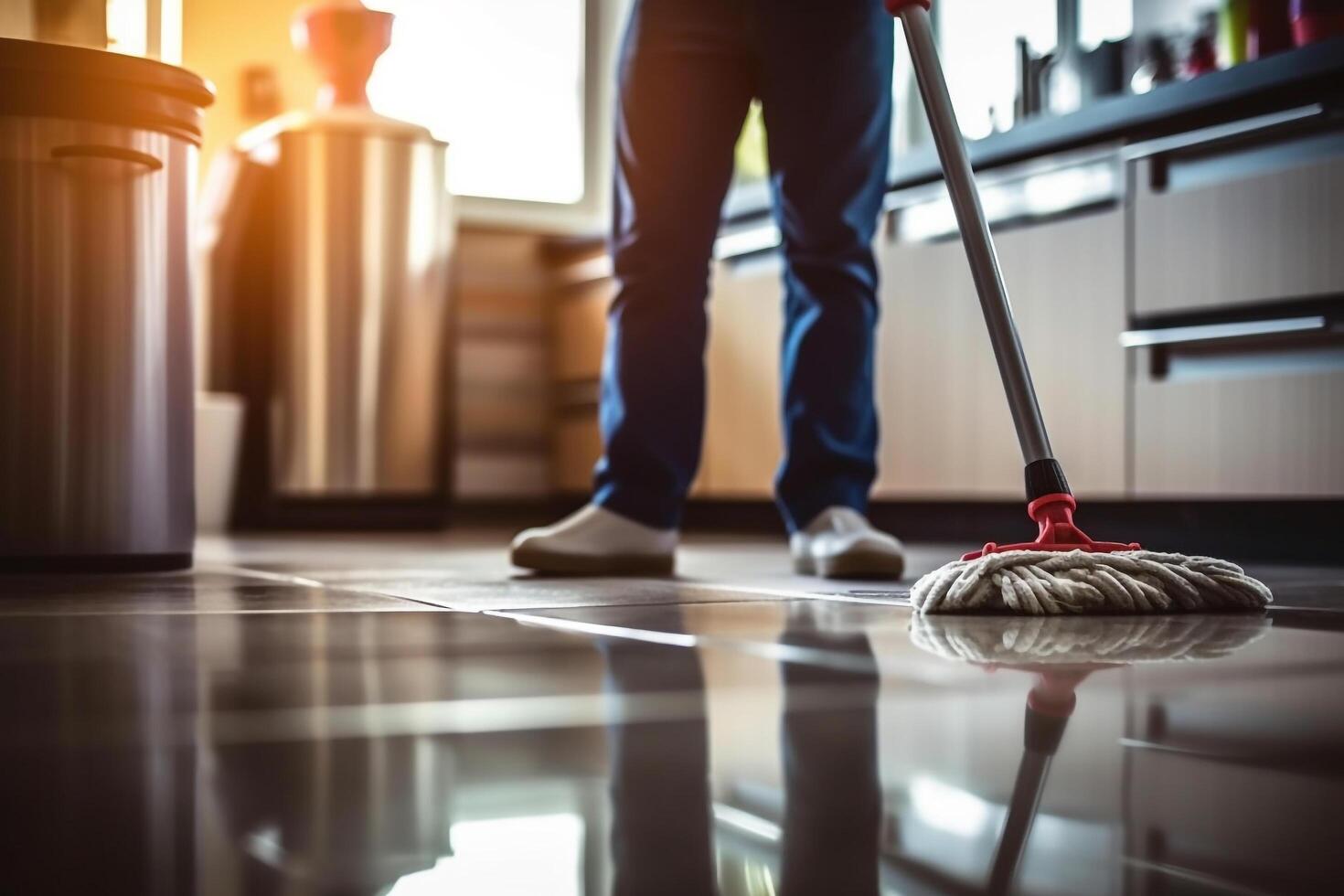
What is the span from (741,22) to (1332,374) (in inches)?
38.8

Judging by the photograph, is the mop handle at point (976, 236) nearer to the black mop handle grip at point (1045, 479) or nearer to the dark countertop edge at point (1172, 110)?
the black mop handle grip at point (1045, 479)

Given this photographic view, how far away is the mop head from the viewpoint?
1.08 m

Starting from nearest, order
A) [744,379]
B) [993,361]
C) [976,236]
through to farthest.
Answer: [976,236], [993,361], [744,379]

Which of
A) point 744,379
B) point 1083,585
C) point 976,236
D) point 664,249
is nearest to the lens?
point 1083,585

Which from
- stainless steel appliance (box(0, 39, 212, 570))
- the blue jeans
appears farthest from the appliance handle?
the blue jeans

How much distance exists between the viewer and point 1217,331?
231 cm

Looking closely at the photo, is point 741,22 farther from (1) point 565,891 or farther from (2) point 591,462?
(2) point 591,462

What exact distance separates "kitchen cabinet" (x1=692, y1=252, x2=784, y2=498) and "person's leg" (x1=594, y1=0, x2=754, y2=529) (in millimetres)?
1426

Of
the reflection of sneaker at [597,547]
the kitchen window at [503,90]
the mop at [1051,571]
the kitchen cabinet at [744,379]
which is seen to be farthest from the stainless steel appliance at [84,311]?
the kitchen window at [503,90]

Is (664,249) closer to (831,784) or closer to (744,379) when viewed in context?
(831,784)

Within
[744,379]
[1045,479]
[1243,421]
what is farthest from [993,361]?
[1045,479]

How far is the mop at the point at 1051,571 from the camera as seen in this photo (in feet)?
3.57

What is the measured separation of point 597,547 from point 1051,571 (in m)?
0.73

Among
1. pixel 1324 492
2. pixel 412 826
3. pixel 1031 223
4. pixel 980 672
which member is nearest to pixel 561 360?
pixel 1031 223
